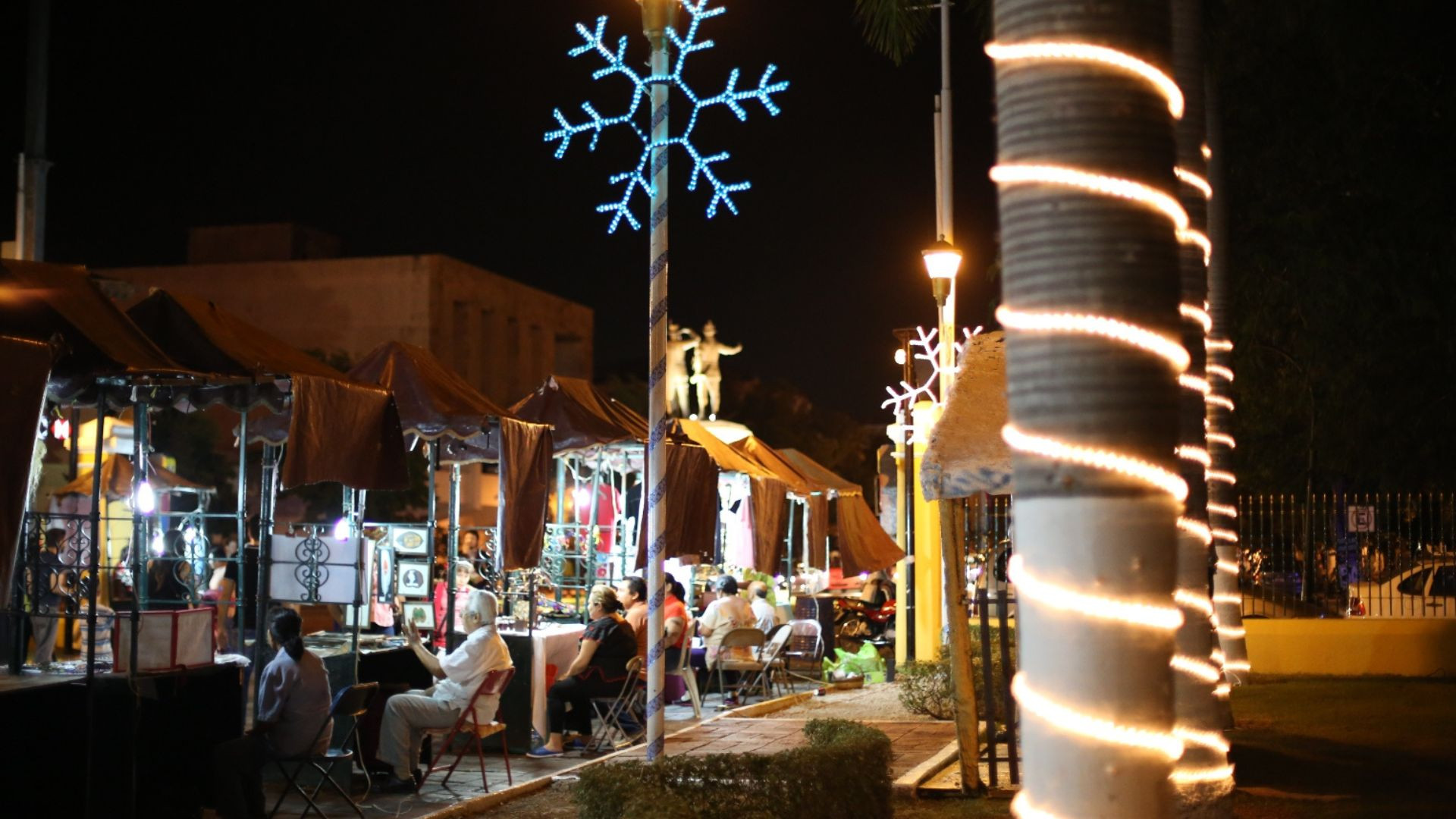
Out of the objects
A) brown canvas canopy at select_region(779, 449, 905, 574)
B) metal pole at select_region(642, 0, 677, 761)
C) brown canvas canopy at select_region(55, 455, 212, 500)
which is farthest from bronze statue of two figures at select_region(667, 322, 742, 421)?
metal pole at select_region(642, 0, 677, 761)

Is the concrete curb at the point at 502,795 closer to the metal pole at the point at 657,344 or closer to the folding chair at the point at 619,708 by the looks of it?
the folding chair at the point at 619,708

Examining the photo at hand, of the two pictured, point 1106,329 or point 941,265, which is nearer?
point 1106,329

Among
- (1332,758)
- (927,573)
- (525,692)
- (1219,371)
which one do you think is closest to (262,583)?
(525,692)

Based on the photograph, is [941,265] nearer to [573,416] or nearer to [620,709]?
[573,416]

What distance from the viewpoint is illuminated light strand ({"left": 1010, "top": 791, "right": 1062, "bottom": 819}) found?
154 inches

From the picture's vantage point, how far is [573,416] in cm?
1550

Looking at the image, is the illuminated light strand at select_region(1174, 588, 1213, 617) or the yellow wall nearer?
the illuminated light strand at select_region(1174, 588, 1213, 617)

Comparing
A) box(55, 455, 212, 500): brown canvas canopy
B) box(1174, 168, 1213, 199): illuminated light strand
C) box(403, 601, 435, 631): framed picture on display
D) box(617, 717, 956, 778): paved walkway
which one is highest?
box(1174, 168, 1213, 199): illuminated light strand

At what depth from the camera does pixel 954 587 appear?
380 inches

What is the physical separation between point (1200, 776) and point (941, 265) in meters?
8.83

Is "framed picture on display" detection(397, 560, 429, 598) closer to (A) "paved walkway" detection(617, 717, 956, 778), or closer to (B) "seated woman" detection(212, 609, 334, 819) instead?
(A) "paved walkway" detection(617, 717, 956, 778)

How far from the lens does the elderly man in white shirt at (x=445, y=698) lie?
35.4 feet

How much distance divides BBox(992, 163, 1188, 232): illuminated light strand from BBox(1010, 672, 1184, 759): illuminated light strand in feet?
4.35

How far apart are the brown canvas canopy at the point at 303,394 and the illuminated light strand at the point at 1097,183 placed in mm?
Answer: 7348
